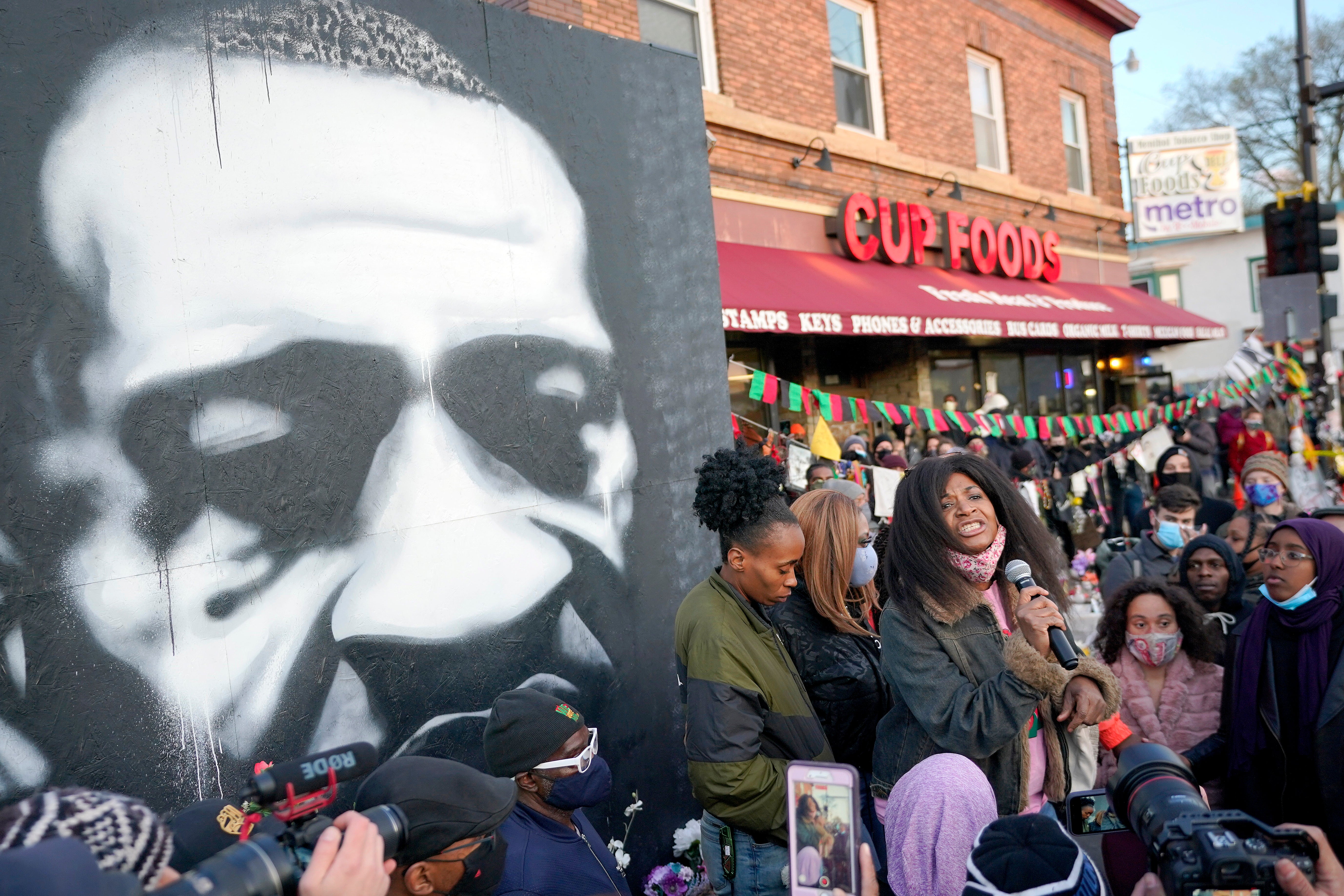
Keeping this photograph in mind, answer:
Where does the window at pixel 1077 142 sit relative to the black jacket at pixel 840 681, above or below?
above

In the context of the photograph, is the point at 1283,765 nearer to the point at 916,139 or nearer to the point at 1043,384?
the point at 916,139

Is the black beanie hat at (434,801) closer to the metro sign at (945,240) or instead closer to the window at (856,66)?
the metro sign at (945,240)

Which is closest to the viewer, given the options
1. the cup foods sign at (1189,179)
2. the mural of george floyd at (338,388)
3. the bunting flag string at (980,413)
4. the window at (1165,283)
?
the mural of george floyd at (338,388)

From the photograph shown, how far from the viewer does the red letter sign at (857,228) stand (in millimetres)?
11195

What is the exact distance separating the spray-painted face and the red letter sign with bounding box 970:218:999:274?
9847 mm

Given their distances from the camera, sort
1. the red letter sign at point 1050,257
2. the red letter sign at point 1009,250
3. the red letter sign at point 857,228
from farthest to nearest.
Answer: the red letter sign at point 1050,257 → the red letter sign at point 1009,250 → the red letter sign at point 857,228

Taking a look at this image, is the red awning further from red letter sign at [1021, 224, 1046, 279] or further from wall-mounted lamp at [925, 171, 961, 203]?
wall-mounted lamp at [925, 171, 961, 203]

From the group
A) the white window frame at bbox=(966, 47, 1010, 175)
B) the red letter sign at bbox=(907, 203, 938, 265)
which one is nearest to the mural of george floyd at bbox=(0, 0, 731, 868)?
the red letter sign at bbox=(907, 203, 938, 265)

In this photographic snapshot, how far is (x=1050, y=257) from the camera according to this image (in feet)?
47.9

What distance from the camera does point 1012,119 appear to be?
1451 cm

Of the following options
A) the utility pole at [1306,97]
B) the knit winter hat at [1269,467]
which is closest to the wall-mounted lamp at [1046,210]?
the utility pole at [1306,97]

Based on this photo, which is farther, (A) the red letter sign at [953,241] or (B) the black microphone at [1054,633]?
(A) the red letter sign at [953,241]

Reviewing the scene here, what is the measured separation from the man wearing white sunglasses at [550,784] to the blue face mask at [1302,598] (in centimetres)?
237

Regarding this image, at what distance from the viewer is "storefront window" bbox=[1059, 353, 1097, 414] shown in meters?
16.2
